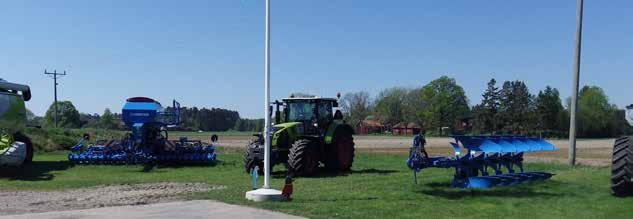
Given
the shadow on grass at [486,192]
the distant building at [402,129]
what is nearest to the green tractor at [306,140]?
the shadow on grass at [486,192]

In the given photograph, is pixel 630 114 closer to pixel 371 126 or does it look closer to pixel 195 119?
pixel 371 126

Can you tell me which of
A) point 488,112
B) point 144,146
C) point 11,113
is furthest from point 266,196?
point 488,112

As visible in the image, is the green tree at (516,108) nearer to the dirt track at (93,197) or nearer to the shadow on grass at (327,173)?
the shadow on grass at (327,173)

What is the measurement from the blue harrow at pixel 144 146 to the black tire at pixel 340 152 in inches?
263

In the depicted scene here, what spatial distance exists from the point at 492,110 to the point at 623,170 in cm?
9963

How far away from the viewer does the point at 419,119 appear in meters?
118

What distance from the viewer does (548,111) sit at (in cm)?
10719

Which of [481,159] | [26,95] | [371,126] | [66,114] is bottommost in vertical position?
[371,126]

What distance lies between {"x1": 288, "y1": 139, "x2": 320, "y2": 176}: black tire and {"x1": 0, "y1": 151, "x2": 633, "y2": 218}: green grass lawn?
47cm

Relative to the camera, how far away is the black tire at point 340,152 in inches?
797

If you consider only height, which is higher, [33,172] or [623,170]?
[623,170]

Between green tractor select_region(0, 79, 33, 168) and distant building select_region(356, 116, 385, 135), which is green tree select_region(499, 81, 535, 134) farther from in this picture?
green tractor select_region(0, 79, 33, 168)

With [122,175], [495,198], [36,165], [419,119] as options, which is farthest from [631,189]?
[419,119]

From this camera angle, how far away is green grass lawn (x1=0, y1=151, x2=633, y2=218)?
34.2 ft
